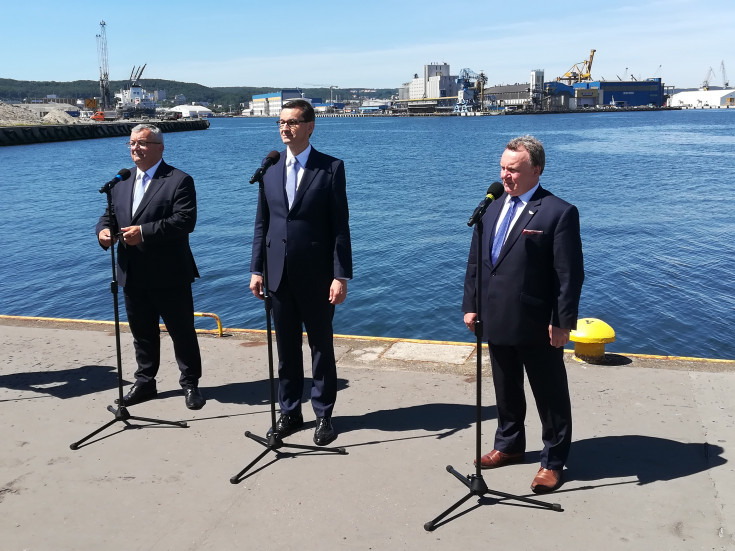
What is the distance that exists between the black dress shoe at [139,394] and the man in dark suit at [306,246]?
1398mm

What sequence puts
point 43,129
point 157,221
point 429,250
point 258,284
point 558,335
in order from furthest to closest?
point 43,129 → point 429,250 → point 157,221 → point 258,284 → point 558,335

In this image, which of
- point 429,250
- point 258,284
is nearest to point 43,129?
point 429,250

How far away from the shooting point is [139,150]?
17.4ft

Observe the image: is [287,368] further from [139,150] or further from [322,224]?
[139,150]

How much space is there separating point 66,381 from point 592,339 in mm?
4691

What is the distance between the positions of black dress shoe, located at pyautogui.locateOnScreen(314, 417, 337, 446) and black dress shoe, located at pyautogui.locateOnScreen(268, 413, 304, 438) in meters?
0.22

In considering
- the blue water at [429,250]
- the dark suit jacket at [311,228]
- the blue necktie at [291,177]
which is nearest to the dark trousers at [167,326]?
the dark suit jacket at [311,228]

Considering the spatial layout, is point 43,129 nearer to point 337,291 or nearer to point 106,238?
point 106,238

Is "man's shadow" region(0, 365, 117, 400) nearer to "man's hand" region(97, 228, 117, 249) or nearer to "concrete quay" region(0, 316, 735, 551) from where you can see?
"concrete quay" region(0, 316, 735, 551)

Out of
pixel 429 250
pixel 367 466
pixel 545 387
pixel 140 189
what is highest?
pixel 140 189

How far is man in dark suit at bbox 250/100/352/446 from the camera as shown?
461 cm

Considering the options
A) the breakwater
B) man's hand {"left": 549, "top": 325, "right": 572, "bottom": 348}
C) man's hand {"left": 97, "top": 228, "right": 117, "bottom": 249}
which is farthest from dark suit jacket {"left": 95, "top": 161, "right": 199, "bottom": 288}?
the breakwater

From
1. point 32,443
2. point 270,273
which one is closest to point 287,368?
point 270,273

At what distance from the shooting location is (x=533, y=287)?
395 cm
